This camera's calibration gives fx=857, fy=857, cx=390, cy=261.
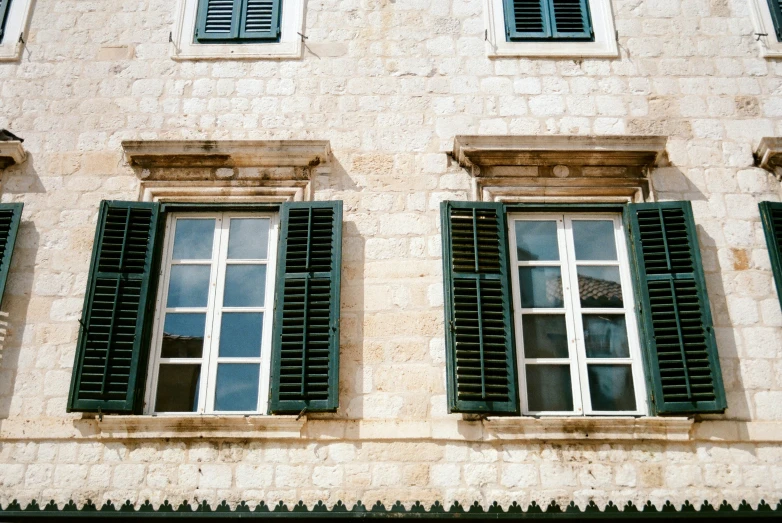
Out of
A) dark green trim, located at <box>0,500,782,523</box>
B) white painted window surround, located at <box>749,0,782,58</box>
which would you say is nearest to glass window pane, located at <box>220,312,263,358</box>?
dark green trim, located at <box>0,500,782,523</box>

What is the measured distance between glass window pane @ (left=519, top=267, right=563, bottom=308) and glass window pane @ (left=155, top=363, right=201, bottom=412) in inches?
96.4

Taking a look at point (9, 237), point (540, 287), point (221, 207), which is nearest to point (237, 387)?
point (221, 207)

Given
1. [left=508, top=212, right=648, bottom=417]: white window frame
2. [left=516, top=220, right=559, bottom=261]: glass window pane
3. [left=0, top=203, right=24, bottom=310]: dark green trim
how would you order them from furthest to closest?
[left=516, top=220, right=559, bottom=261]: glass window pane < [left=0, top=203, right=24, bottom=310]: dark green trim < [left=508, top=212, right=648, bottom=417]: white window frame

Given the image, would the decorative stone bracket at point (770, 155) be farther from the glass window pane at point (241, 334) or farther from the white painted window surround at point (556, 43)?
the glass window pane at point (241, 334)

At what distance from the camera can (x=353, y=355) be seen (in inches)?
238

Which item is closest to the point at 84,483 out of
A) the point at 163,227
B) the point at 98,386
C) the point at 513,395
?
the point at 98,386

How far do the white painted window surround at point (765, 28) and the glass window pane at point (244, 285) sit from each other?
14.9 feet

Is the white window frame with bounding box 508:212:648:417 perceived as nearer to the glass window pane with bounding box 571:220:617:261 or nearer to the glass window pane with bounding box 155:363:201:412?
the glass window pane with bounding box 571:220:617:261

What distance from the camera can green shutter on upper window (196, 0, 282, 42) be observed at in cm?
734

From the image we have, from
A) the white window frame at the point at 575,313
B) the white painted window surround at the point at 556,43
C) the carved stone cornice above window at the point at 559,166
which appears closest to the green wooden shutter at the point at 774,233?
the carved stone cornice above window at the point at 559,166

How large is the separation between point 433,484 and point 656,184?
2.91 m

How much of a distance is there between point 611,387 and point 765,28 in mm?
3538

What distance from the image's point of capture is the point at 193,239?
661 cm

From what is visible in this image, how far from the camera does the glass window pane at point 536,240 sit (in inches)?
255
